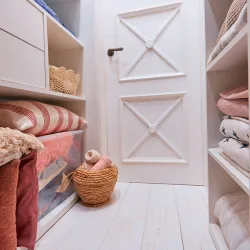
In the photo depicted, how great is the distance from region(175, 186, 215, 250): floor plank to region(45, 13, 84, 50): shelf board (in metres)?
1.22

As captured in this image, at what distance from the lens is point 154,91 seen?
1507mm

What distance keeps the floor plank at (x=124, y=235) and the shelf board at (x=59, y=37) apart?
1.10m

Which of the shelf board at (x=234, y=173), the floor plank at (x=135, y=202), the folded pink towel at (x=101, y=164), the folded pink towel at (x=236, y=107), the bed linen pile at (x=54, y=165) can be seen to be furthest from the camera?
the folded pink towel at (x=101, y=164)

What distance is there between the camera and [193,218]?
0.98 meters

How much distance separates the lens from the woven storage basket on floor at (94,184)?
110cm

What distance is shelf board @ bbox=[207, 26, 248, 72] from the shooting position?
477mm

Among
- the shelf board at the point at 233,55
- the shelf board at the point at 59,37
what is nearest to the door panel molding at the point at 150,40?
the shelf board at the point at 59,37

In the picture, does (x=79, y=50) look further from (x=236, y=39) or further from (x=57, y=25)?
(x=236, y=39)

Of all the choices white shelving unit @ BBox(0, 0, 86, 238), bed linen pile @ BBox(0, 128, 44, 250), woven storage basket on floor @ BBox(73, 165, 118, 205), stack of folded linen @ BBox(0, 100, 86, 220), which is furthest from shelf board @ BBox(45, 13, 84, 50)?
woven storage basket on floor @ BBox(73, 165, 118, 205)

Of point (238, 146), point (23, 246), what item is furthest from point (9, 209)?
point (238, 146)

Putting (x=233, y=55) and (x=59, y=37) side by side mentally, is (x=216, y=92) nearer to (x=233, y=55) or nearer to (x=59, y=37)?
(x=233, y=55)

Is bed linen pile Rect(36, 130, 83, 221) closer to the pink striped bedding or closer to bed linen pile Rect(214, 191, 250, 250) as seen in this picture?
the pink striped bedding

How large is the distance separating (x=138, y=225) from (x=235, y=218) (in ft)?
1.44

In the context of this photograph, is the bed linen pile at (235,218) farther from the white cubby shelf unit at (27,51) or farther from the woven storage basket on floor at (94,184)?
the white cubby shelf unit at (27,51)
